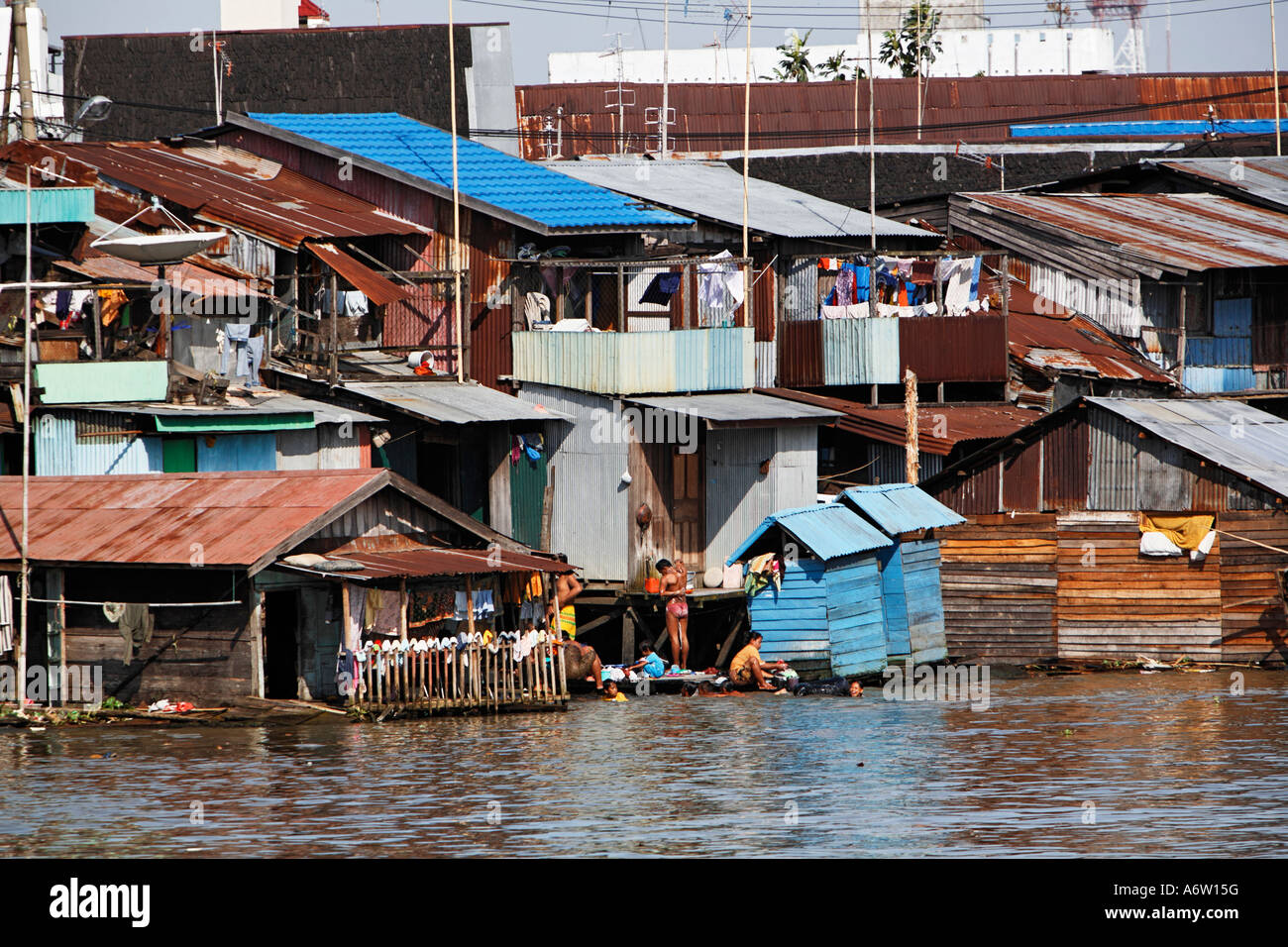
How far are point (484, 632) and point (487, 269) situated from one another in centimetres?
913

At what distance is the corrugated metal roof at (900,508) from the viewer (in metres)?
26.0

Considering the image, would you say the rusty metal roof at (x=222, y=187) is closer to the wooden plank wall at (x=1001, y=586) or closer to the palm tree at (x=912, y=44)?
the wooden plank wall at (x=1001, y=586)

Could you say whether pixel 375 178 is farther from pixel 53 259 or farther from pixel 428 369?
pixel 53 259

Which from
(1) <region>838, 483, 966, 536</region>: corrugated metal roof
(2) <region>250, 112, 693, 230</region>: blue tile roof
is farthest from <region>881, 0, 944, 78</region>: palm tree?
(1) <region>838, 483, 966, 536</region>: corrugated metal roof

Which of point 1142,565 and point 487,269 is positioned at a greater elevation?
point 487,269

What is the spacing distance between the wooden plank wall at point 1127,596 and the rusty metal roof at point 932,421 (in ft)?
10.2

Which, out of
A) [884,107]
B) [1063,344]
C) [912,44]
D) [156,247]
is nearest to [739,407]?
[1063,344]

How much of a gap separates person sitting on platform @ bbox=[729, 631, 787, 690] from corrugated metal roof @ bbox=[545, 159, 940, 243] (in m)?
10.4

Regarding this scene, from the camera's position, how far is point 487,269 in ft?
97.9

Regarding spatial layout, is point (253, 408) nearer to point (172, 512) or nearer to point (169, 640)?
point (172, 512)

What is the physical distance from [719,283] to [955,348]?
5013mm

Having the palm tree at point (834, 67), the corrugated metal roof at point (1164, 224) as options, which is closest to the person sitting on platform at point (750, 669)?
the corrugated metal roof at point (1164, 224)

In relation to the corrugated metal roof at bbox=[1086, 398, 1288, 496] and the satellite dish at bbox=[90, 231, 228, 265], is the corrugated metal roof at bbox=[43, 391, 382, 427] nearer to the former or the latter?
the satellite dish at bbox=[90, 231, 228, 265]
